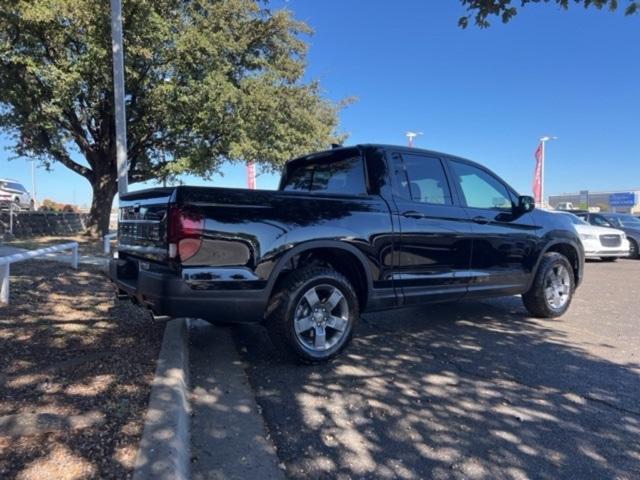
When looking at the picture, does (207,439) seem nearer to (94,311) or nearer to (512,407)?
(512,407)

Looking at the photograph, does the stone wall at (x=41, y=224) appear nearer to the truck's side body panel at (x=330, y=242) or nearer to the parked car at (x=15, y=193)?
the parked car at (x=15, y=193)

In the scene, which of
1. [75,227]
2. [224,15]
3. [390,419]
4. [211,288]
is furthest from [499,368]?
[75,227]

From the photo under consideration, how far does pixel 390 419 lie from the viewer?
329 cm

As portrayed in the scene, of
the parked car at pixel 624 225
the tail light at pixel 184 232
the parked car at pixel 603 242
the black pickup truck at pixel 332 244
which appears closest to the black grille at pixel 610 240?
the parked car at pixel 603 242

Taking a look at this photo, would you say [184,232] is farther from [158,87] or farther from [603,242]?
[603,242]

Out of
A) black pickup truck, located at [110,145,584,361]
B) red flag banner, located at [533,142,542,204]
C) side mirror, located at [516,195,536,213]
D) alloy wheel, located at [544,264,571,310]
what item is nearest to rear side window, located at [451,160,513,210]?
black pickup truck, located at [110,145,584,361]

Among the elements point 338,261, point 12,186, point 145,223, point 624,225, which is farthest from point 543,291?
point 12,186

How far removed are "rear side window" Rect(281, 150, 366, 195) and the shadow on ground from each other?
162 centimetres

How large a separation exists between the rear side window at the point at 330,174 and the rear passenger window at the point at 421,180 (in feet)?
1.31

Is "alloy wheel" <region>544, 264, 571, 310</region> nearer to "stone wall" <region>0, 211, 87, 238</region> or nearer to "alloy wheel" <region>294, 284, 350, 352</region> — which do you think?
"alloy wheel" <region>294, 284, 350, 352</region>

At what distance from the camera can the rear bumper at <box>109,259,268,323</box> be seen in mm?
3596

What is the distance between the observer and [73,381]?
346 centimetres

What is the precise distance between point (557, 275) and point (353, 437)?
4.47 metres

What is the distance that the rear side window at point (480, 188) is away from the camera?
5.42m
